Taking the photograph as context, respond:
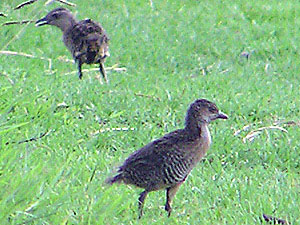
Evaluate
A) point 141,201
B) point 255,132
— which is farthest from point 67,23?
point 141,201

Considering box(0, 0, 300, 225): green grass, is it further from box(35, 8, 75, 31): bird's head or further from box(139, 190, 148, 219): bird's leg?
box(35, 8, 75, 31): bird's head

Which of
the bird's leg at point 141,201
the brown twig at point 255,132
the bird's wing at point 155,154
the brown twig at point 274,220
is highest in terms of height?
the bird's wing at point 155,154

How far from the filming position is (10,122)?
6.18 metres

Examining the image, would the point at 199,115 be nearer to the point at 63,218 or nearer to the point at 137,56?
the point at 63,218

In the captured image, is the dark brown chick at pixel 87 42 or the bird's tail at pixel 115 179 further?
the dark brown chick at pixel 87 42

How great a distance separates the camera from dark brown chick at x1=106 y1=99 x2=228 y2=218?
226 inches

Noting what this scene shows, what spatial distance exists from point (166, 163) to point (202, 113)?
665 mm

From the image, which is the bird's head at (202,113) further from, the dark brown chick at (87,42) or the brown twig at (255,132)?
the dark brown chick at (87,42)

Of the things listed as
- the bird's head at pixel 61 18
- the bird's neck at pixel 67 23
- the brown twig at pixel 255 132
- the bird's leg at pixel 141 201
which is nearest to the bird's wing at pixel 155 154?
the bird's leg at pixel 141 201

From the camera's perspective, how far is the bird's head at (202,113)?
6.16m

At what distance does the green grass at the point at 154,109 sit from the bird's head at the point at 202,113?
0.59m

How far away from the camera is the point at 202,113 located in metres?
6.22

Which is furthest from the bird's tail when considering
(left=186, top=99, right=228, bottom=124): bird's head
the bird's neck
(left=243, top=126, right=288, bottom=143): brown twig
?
the bird's neck

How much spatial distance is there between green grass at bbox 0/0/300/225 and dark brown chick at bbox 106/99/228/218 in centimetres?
Answer: 15
